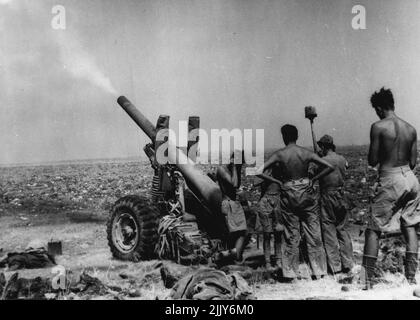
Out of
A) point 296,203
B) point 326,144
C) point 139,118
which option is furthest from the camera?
point 139,118

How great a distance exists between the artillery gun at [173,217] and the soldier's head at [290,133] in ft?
3.93

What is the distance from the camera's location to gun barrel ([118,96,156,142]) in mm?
8836

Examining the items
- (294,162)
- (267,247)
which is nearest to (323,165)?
(294,162)

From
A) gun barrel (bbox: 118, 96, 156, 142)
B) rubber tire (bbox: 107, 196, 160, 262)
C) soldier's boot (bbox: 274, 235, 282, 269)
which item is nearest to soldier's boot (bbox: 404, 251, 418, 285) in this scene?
soldier's boot (bbox: 274, 235, 282, 269)

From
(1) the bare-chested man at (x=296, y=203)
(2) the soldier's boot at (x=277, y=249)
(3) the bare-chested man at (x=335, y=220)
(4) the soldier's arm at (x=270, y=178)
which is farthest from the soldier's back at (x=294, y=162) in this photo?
(2) the soldier's boot at (x=277, y=249)

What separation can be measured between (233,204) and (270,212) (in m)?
0.54

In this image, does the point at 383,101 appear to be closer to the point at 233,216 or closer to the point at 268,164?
the point at 268,164

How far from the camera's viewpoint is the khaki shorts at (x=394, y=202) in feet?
19.7

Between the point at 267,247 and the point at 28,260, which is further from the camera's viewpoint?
the point at 28,260

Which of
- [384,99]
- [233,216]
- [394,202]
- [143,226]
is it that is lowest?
[143,226]

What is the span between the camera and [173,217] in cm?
791

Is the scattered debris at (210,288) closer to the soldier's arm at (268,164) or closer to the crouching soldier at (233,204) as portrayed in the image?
the crouching soldier at (233,204)

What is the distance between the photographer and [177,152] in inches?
324

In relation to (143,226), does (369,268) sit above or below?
below
